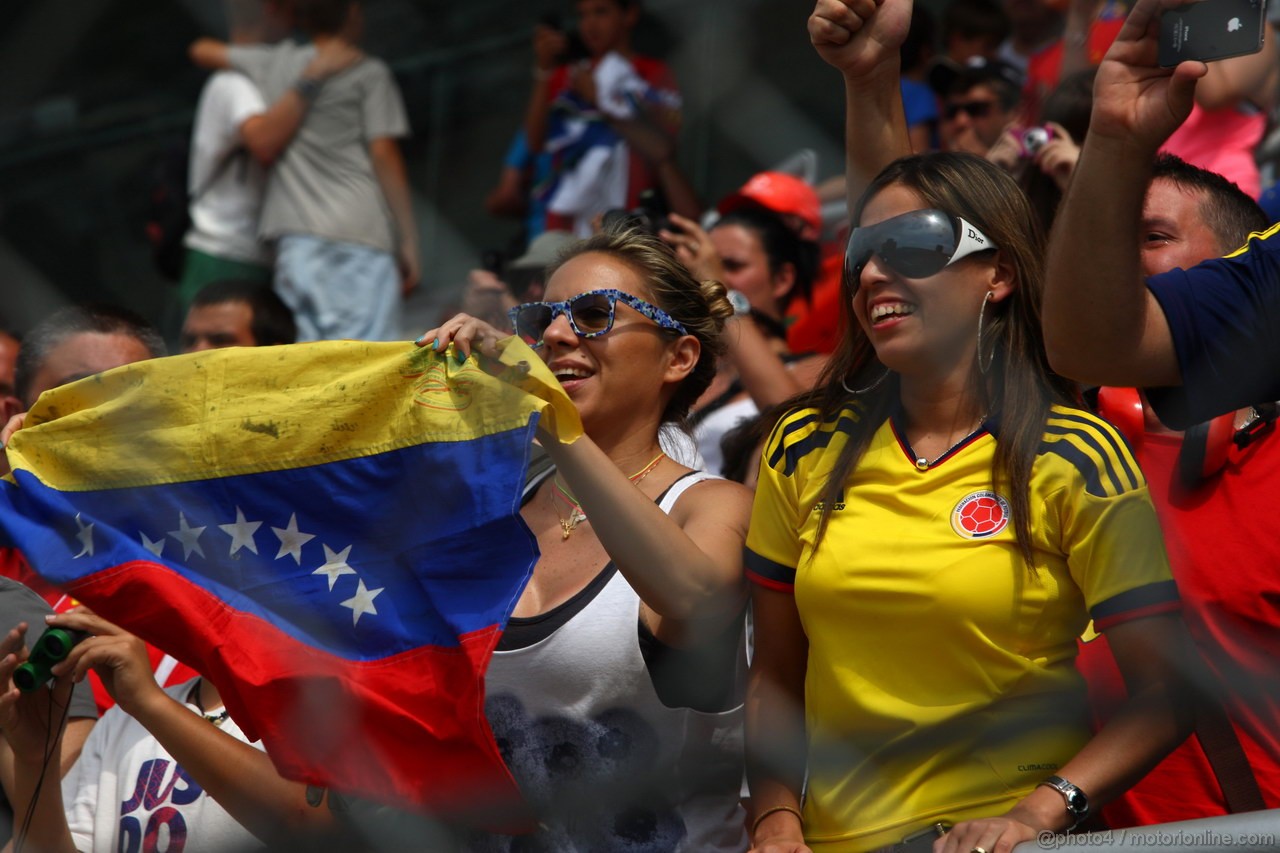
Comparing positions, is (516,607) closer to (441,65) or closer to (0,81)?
(0,81)

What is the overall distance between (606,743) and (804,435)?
534 mm

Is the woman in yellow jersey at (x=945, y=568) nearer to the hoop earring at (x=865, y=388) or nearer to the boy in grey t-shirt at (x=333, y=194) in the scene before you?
the hoop earring at (x=865, y=388)

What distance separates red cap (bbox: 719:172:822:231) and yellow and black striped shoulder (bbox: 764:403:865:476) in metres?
2.03

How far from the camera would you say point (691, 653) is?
235 cm

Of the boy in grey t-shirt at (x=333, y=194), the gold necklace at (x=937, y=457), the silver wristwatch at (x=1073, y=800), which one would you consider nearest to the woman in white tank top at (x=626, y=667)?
the gold necklace at (x=937, y=457)

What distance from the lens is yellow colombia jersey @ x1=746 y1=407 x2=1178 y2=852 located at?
2051 millimetres

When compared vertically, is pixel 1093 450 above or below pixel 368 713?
above

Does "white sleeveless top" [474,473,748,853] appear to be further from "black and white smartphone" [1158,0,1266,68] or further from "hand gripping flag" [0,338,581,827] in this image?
"black and white smartphone" [1158,0,1266,68]

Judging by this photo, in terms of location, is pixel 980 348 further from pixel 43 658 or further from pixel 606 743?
pixel 43 658

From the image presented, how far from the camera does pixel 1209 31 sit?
1697mm

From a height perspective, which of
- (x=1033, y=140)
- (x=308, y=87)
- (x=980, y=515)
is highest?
(x=308, y=87)

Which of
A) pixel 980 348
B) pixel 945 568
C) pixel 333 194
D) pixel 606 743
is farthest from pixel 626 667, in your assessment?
pixel 333 194

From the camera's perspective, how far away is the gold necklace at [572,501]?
8.62ft

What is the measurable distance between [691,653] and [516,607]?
0.99 ft
